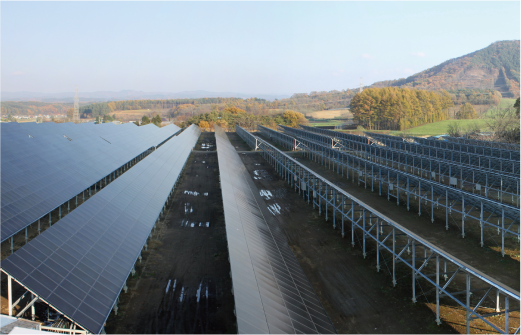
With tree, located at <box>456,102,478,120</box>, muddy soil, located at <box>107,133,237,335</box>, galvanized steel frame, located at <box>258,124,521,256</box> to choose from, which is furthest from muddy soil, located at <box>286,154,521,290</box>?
tree, located at <box>456,102,478,120</box>

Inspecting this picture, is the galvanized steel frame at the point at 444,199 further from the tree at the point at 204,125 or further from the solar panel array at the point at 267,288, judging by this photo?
the tree at the point at 204,125

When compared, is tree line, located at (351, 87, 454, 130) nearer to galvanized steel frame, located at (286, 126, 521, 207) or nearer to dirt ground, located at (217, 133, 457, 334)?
galvanized steel frame, located at (286, 126, 521, 207)

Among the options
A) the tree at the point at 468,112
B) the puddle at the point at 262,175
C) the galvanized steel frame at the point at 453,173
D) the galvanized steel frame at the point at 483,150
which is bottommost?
the puddle at the point at 262,175

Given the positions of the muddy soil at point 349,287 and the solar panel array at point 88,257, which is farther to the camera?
the muddy soil at point 349,287

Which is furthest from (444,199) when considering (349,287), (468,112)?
(468,112)

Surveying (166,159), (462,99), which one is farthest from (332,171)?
(462,99)

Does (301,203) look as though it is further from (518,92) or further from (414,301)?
(518,92)

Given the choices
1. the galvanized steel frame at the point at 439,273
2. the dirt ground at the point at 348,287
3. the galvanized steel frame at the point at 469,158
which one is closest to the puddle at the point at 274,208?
the dirt ground at the point at 348,287
